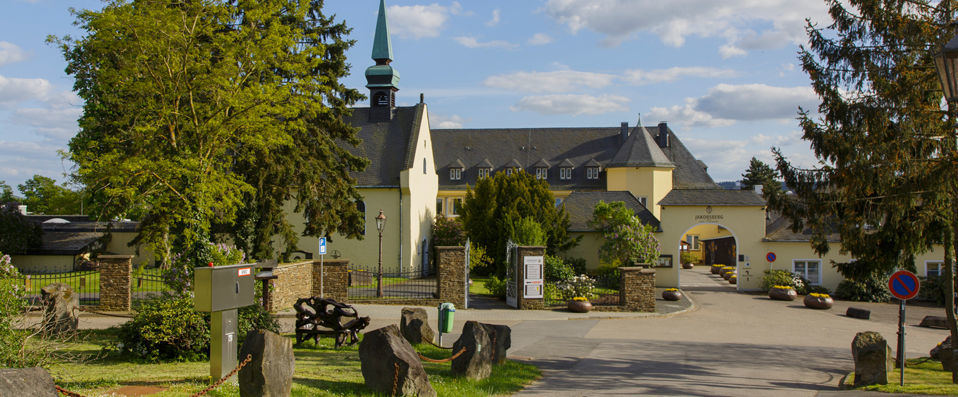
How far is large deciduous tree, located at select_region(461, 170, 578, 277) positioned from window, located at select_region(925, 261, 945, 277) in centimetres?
1765

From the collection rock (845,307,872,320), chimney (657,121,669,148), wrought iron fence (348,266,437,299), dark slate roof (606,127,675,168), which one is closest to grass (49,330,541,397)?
wrought iron fence (348,266,437,299)

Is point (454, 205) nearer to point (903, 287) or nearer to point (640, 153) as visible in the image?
point (640, 153)

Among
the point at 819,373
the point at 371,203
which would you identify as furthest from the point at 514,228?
the point at 819,373

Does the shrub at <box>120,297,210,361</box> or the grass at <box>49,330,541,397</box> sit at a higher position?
the shrub at <box>120,297,210,361</box>

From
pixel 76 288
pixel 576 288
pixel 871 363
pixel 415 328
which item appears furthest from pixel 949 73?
pixel 76 288

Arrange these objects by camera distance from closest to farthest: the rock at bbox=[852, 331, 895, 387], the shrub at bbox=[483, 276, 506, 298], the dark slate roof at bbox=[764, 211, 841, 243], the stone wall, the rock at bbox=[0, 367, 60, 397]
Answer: the rock at bbox=[0, 367, 60, 397]
the rock at bbox=[852, 331, 895, 387]
the stone wall
the shrub at bbox=[483, 276, 506, 298]
the dark slate roof at bbox=[764, 211, 841, 243]

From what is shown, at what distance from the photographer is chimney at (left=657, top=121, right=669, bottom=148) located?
5956 cm

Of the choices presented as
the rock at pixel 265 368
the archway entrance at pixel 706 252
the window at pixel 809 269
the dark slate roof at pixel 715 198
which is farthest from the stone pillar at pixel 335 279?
the archway entrance at pixel 706 252

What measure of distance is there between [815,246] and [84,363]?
1543 centimetres

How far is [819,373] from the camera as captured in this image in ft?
44.0

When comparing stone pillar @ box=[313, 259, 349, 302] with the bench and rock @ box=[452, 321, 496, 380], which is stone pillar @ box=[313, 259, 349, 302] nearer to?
the bench

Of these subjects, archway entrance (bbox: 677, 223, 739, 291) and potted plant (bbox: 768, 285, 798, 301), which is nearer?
potted plant (bbox: 768, 285, 798, 301)

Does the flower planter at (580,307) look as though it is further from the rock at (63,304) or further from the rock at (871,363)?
the rock at (63,304)

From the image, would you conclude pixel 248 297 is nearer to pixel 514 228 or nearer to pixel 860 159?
pixel 860 159
